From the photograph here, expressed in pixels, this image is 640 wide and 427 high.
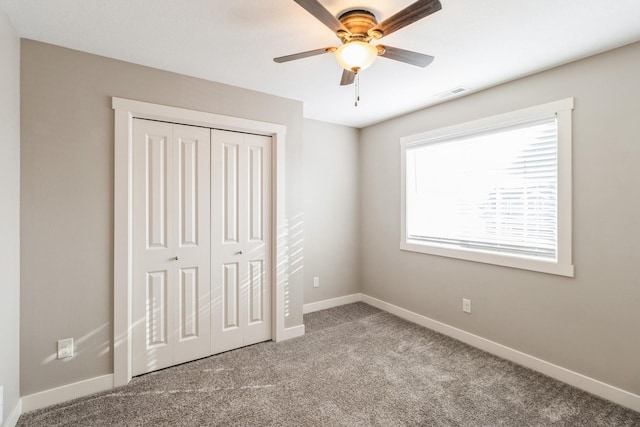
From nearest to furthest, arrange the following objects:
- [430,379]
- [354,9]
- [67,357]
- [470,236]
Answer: [354,9], [67,357], [430,379], [470,236]

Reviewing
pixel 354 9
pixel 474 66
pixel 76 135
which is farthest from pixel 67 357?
pixel 474 66

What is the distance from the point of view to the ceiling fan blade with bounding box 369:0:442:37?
138 cm

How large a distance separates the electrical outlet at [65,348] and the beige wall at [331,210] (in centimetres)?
238

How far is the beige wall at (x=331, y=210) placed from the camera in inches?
159

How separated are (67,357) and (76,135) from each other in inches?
61.5

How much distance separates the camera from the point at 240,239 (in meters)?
3.02

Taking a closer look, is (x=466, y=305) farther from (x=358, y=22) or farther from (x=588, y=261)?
(x=358, y=22)

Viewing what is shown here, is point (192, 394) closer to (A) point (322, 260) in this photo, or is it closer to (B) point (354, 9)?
(A) point (322, 260)

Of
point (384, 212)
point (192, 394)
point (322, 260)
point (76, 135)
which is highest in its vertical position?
point (76, 135)

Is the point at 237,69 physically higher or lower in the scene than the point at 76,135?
higher

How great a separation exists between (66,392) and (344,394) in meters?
1.94

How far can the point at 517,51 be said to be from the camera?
2.25m

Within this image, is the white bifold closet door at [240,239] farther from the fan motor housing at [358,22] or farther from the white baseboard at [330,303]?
the fan motor housing at [358,22]

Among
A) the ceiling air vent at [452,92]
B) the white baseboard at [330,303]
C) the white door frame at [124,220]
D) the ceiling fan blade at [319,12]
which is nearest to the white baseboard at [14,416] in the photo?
the white door frame at [124,220]
